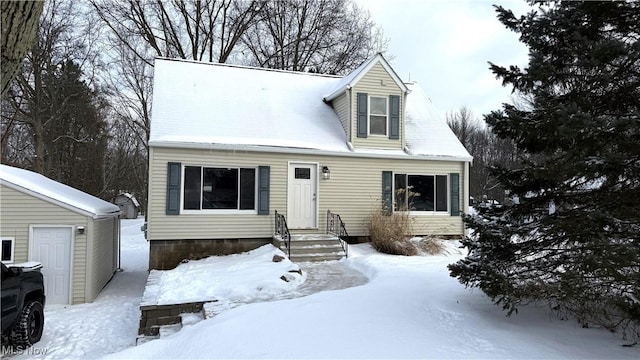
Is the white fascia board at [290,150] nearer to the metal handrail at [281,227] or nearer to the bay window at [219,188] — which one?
the bay window at [219,188]

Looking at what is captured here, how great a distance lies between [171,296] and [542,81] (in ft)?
22.0

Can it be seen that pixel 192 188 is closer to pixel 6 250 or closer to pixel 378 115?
pixel 6 250

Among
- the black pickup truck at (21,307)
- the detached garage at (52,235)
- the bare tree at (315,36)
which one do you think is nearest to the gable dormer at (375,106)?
the detached garage at (52,235)

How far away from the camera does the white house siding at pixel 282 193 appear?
11156mm

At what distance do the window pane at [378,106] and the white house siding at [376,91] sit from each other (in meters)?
0.16

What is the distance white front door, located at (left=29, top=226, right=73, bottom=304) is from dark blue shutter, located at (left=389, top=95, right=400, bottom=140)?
30.0 ft

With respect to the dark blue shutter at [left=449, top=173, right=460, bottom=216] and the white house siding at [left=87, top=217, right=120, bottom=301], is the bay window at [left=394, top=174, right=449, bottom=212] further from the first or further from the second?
the white house siding at [left=87, top=217, right=120, bottom=301]

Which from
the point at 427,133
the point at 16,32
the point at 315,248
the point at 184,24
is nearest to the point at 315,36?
the point at 184,24

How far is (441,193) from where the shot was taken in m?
13.8

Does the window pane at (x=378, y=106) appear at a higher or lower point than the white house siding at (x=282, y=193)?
higher

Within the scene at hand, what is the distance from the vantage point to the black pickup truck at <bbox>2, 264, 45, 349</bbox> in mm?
6405

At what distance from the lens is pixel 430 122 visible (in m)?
15.1

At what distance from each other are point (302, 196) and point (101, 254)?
562 cm

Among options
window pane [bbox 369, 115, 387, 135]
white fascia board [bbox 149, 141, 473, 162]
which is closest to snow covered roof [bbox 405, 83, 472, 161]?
white fascia board [bbox 149, 141, 473, 162]
